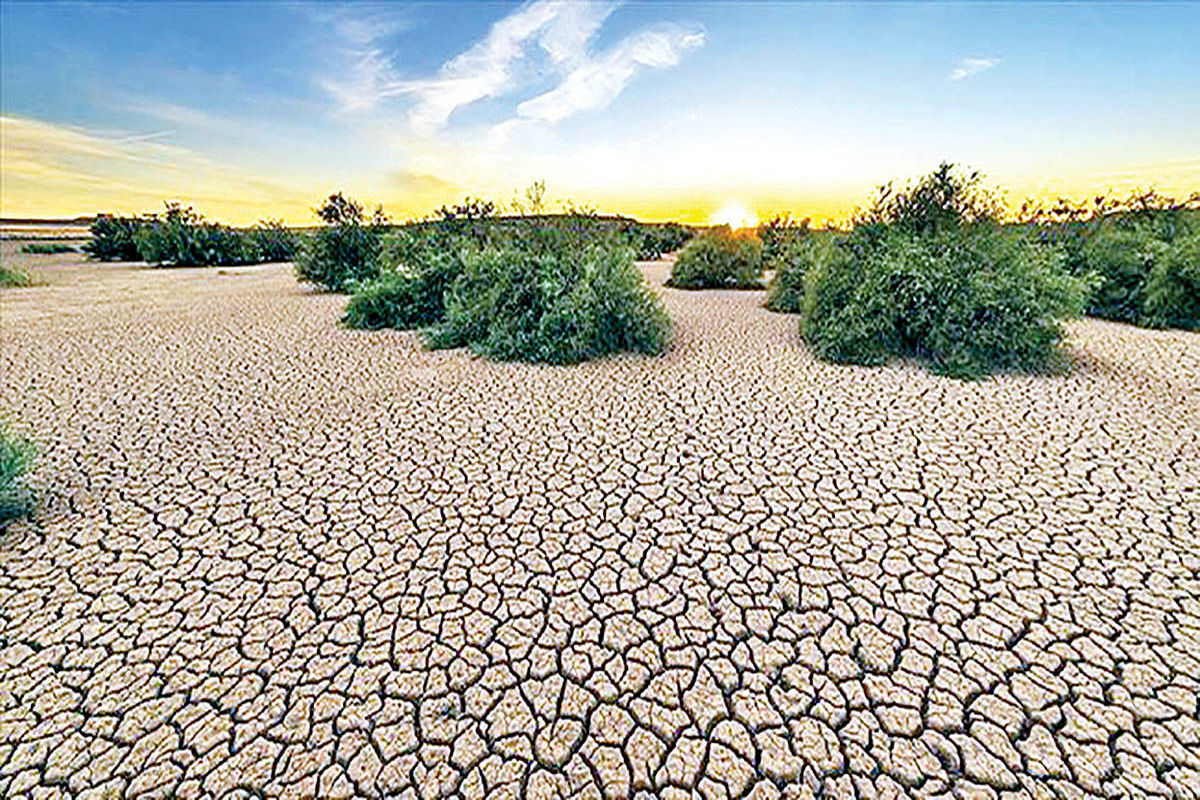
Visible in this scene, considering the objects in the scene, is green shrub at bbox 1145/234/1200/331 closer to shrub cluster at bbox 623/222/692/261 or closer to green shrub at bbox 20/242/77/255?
shrub cluster at bbox 623/222/692/261

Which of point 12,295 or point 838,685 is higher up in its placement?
point 12,295

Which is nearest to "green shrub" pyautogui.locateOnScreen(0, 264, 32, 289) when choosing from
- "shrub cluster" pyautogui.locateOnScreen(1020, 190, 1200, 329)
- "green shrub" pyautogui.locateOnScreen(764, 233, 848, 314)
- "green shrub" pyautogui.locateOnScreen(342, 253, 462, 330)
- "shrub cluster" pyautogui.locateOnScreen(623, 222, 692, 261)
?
"green shrub" pyautogui.locateOnScreen(342, 253, 462, 330)

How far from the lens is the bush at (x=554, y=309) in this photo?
8055mm

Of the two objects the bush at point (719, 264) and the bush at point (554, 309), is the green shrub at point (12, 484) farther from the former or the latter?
the bush at point (719, 264)

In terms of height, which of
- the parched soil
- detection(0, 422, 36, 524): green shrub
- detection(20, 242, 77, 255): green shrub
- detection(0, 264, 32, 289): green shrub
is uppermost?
detection(20, 242, 77, 255): green shrub

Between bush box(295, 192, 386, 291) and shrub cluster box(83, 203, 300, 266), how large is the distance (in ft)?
30.8

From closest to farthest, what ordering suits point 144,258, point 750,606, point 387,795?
point 387,795
point 750,606
point 144,258

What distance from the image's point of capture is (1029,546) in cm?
344

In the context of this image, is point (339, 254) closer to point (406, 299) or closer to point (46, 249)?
point (406, 299)

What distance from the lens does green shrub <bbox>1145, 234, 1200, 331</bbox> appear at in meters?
9.84

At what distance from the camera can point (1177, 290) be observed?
9.94 metres

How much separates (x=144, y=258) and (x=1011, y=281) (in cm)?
3297

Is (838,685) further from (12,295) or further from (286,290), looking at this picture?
(12,295)

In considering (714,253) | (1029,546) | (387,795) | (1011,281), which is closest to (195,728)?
(387,795)
